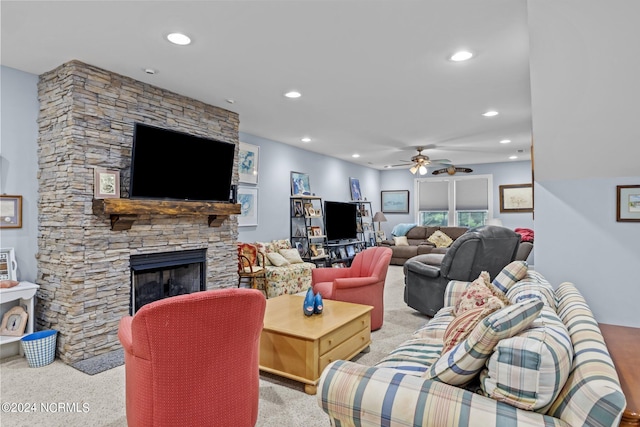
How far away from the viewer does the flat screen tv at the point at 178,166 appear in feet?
11.0

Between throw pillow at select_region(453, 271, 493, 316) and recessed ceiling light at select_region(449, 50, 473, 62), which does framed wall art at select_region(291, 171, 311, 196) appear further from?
throw pillow at select_region(453, 271, 493, 316)

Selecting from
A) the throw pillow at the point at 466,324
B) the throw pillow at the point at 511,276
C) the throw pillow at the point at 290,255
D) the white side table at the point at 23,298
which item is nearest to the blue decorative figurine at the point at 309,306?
the throw pillow at the point at 466,324

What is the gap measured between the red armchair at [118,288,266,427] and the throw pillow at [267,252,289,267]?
3880 mm

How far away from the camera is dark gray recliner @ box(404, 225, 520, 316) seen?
391 cm

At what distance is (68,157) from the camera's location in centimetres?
307

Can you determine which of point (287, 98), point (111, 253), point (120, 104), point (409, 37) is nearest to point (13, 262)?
point (111, 253)

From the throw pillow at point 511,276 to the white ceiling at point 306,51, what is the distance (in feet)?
5.51

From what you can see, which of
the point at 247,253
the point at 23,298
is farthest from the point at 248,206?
the point at 23,298

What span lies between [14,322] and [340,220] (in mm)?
5724

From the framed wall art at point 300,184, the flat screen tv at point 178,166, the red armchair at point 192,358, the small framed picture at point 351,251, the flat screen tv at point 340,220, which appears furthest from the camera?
the small framed picture at point 351,251

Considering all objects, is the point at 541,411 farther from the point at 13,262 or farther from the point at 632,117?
the point at 13,262

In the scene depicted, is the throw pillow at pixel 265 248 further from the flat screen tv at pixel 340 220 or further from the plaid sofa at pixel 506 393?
the plaid sofa at pixel 506 393

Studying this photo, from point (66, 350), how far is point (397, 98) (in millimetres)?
3990

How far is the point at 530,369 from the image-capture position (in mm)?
1190
